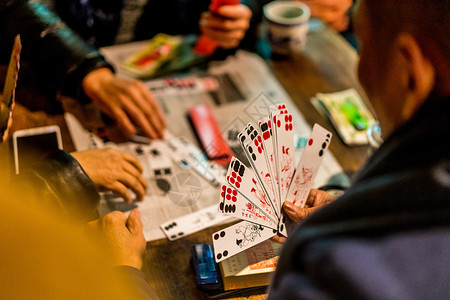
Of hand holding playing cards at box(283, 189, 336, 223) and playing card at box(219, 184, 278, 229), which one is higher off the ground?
playing card at box(219, 184, 278, 229)

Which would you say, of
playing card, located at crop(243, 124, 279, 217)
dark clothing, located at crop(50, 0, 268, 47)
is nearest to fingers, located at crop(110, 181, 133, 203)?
playing card, located at crop(243, 124, 279, 217)

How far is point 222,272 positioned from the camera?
823 millimetres

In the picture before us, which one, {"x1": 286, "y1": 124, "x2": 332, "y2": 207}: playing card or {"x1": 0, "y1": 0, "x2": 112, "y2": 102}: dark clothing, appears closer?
{"x1": 286, "y1": 124, "x2": 332, "y2": 207}: playing card

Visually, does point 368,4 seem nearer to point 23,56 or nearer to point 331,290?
point 331,290

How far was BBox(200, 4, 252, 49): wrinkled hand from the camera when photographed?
1374 mm

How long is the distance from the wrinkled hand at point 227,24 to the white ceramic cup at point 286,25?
0.08 m

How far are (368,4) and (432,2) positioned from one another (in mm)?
87

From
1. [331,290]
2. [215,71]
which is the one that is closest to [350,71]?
[215,71]

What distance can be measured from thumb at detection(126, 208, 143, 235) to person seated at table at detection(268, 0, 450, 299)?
1.45ft

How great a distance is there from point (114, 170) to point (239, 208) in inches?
13.6

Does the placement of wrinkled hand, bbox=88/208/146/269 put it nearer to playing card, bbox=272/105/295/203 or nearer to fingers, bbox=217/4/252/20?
playing card, bbox=272/105/295/203

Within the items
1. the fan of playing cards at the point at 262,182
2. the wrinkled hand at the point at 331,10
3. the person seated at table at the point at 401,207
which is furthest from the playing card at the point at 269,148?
the wrinkled hand at the point at 331,10

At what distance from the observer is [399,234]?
45cm

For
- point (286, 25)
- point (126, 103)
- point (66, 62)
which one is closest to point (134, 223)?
point (126, 103)
